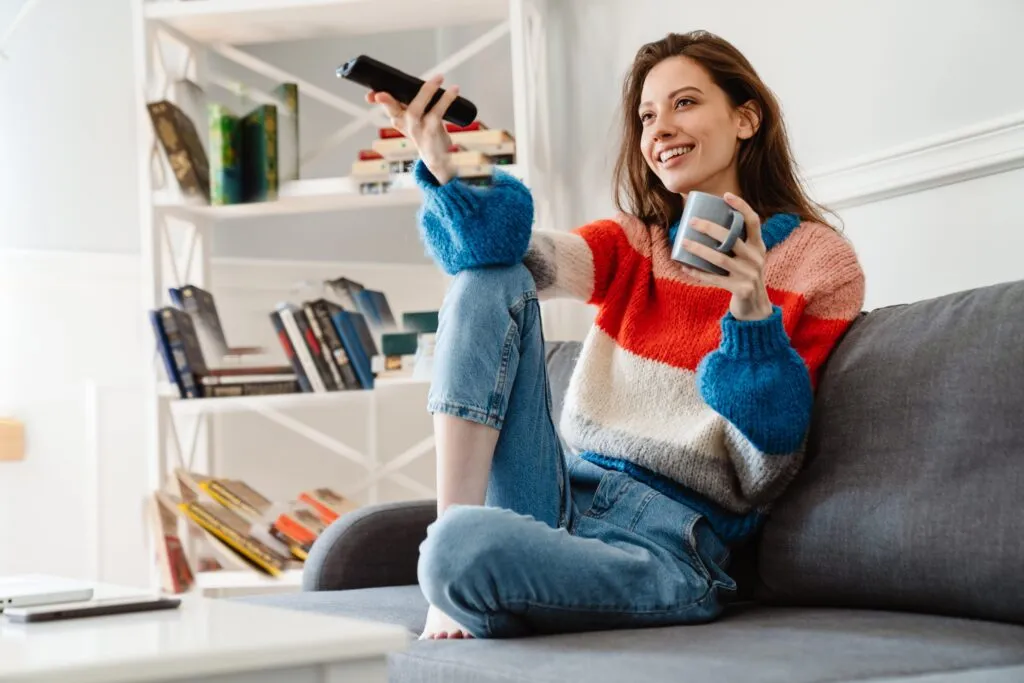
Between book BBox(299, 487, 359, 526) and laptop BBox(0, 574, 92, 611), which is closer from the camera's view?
laptop BBox(0, 574, 92, 611)

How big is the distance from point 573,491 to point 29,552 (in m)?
1.94

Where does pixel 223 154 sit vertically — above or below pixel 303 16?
below

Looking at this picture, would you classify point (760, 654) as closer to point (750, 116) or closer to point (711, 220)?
point (711, 220)

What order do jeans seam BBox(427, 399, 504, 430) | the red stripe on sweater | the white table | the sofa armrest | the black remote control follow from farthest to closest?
the sofa armrest → the red stripe on sweater → the black remote control → jeans seam BBox(427, 399, 504, 430) → the white table

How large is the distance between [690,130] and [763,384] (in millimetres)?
463

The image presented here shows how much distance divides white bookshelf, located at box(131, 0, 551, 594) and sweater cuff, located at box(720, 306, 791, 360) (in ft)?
4.18

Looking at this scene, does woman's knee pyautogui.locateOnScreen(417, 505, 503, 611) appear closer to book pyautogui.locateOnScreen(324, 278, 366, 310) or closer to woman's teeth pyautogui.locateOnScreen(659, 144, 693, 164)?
woman's teeth pyautogui.locateOnScreen(659, 144, 693, 164)

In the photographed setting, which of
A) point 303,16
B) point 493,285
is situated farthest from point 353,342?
point 493,285

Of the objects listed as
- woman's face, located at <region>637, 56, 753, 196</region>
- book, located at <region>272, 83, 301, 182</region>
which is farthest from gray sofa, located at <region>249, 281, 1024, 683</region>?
book, located at <region>272, 83, 301, 182</region>

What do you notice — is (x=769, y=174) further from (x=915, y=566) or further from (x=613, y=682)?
(x=613, y=682)

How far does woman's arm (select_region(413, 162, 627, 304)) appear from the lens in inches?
55.6

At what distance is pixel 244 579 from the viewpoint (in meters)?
2.65


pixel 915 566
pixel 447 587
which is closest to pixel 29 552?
pixel 447 587

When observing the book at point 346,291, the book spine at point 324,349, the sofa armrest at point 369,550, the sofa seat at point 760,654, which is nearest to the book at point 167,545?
the book spine at point 324,349
